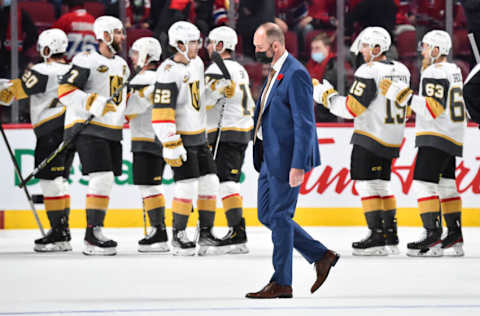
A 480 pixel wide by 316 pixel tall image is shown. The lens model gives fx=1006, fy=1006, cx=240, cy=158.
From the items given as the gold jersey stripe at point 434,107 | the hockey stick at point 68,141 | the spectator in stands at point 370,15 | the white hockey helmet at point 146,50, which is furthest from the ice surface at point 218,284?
the spectator in stands at point 370,15

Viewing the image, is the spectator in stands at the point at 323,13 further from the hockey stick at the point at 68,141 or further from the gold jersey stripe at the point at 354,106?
the hockey stick at the point at 68,141

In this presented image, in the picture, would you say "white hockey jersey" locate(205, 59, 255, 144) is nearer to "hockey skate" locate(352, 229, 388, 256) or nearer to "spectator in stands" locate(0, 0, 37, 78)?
"hockey skate" locate(352, 229, 388, 256)

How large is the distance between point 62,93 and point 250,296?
269 cm

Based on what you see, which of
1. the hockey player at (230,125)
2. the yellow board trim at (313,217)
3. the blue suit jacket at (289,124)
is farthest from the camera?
the yellow board trim at (313,217)

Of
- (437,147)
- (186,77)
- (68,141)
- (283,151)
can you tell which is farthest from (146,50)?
(283,151)

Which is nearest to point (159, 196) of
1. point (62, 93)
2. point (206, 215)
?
point (206, 215)

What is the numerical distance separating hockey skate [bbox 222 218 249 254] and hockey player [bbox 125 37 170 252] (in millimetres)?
472

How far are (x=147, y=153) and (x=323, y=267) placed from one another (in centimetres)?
273

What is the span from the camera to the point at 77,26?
9578 millimetres

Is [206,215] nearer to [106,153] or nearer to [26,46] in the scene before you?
[106,153]

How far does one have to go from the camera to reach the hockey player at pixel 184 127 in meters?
6.82

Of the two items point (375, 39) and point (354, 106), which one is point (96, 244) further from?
point (375, 39)

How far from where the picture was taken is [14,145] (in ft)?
29.2

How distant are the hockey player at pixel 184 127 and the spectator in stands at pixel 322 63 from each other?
262cm
